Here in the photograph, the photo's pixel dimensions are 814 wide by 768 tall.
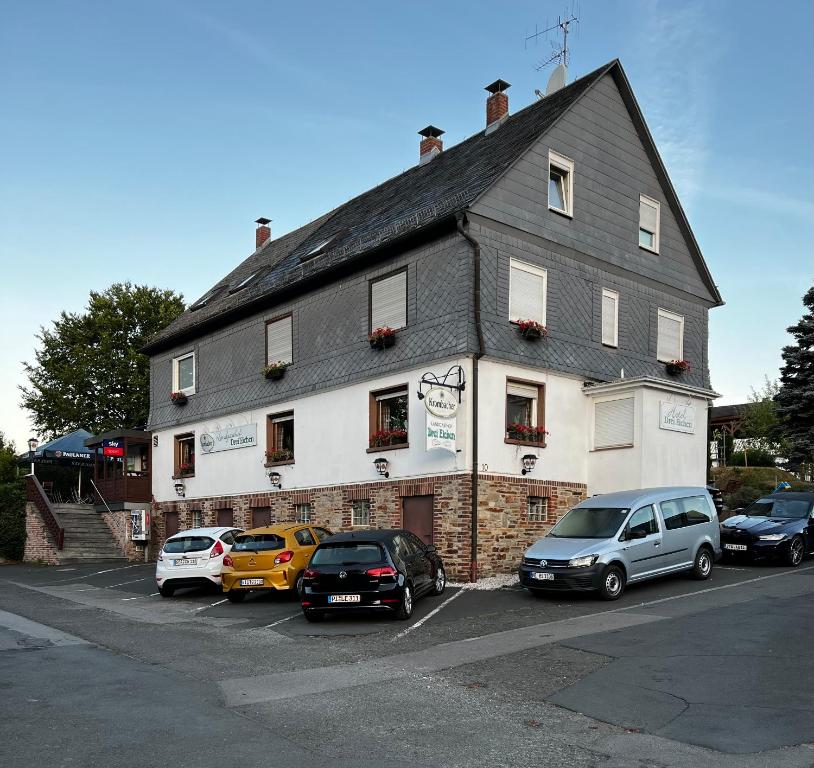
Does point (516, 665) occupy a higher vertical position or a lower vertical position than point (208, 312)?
lower

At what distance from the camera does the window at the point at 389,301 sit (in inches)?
878

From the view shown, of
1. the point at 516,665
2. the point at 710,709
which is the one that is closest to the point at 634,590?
the point at 516,665

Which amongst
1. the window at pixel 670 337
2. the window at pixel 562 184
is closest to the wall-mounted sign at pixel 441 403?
the window at pixel 562 184

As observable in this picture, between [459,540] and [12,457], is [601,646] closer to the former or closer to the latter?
[459,540]

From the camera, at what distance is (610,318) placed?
24.1m

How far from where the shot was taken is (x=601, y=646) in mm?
11734

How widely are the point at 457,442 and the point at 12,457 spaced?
32.2 m

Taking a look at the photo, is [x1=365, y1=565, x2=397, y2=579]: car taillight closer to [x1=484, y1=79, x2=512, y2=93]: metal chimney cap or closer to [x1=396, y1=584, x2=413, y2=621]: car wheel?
[x1=396, y1=584, x2=413, y2=621]: car wheel

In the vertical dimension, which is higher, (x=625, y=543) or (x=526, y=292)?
(x=526, y=292)

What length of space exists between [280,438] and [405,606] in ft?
40.6

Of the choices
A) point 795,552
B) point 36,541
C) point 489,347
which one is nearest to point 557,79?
point 489,347

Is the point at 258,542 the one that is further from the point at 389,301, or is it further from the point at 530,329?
the point at 530,329

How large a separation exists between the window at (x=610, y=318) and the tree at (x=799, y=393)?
15210 mm

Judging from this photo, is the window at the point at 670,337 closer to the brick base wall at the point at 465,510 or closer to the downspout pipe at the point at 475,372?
the brick base wall at the point at 465,510
